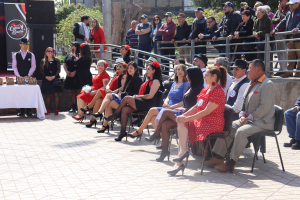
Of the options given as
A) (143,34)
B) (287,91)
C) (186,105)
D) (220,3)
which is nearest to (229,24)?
(287,91)

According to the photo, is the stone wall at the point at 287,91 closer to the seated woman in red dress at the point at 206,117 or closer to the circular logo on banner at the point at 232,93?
the circular logo on banner at the point at 232,93

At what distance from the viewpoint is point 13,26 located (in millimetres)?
16016

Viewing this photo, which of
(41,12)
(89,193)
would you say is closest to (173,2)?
(41,12)

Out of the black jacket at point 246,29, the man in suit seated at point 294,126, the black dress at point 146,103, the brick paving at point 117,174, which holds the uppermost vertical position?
the black jacket at point 246,29

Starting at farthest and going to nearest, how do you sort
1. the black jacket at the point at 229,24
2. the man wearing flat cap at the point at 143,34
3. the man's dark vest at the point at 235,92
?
the man wearing flat cap at the point at 143,34
the black jacket at the point at 229,24
the man's dark vest at the point at 235,92

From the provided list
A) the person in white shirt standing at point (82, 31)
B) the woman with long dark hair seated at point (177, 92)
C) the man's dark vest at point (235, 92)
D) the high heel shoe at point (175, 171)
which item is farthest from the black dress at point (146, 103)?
the person in white shirt standing at point (82, 31)

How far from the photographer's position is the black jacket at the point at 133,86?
334 inches

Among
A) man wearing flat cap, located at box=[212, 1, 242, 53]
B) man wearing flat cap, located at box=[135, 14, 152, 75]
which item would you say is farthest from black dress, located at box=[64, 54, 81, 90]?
man wearing flat cap, located at box=[212, 1, 242, 53]

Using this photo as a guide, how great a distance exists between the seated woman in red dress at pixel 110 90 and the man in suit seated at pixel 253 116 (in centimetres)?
395

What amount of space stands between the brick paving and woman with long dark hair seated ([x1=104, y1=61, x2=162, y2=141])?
1.89 ft

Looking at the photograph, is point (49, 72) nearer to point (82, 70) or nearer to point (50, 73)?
point (50, 73)

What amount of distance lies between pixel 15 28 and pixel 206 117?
41.3ft

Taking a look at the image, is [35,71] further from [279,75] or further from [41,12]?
[279,75]

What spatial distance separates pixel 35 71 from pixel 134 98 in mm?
5346
